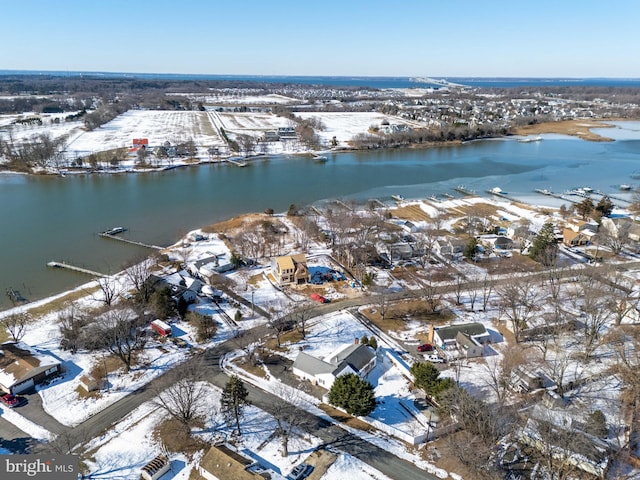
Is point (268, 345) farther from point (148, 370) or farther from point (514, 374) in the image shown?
point (514, 374)

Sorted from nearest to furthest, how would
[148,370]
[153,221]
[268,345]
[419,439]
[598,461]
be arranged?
[598,461], [419,439], [148,370], [268,345], [153,221]

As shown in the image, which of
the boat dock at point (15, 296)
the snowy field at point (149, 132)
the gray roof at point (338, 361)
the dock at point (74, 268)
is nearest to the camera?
the gray roof at point (338, 361)

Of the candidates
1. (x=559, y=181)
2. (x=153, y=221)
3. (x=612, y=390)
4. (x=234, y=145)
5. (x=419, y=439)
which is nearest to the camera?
(x=419, y=439)

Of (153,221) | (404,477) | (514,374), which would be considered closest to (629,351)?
(514,374)

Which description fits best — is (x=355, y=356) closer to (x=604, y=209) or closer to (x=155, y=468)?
(x=155, y=468)

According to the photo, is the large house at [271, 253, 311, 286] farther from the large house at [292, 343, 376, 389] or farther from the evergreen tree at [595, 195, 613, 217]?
the evergreen tree at [595, 195, 613, 217]

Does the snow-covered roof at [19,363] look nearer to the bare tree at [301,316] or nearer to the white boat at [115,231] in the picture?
the bare tree at [301,316]

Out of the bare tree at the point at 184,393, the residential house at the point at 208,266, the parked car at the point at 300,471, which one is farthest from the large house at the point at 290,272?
the parked car at the point at 300,471
